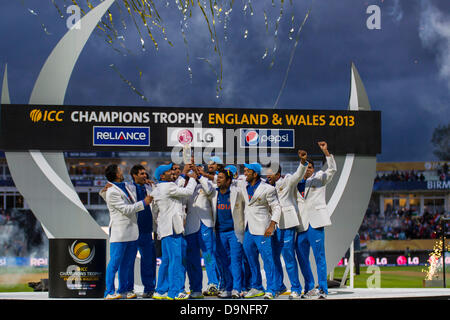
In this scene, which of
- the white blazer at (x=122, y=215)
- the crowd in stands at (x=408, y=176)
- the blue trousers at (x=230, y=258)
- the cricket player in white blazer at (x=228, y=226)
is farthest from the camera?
the crowd in stands at (x=408, y=176)

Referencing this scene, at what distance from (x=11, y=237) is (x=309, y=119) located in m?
26.2

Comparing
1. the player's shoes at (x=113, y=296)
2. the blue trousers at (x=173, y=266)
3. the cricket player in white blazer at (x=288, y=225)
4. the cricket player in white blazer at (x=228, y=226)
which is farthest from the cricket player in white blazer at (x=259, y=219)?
the player's shoes at (x=113, y=296)

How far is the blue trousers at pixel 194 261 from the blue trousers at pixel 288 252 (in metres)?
1.13

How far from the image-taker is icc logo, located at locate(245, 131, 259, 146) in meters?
11.1

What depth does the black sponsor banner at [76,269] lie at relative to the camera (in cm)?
859

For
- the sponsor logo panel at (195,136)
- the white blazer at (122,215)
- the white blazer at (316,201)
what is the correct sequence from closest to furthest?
the white blazer at (122,215)
the white blazer at (316,201)
the sponsor logo panel at (195,136)

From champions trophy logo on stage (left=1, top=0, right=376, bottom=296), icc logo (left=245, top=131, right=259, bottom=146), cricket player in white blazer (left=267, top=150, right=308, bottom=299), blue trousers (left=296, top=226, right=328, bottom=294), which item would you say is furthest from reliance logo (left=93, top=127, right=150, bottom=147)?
blue trousers (left=296, top=226, right=328, bottom=294)

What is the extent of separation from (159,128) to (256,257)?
3502 mm

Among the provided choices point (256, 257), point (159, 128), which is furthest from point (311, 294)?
point (159, 128)

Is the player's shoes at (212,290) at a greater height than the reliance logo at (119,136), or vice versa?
the reliance logo at (119,136)

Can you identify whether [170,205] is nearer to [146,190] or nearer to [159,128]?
[146,190]

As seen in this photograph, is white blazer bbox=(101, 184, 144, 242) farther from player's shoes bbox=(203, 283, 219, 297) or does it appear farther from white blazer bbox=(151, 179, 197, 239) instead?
player's shoes bbox=(203, 283, 219, 297)

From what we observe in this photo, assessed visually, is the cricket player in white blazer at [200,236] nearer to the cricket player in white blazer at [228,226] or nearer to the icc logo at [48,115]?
the cricket player in white blazer at [228,226]
